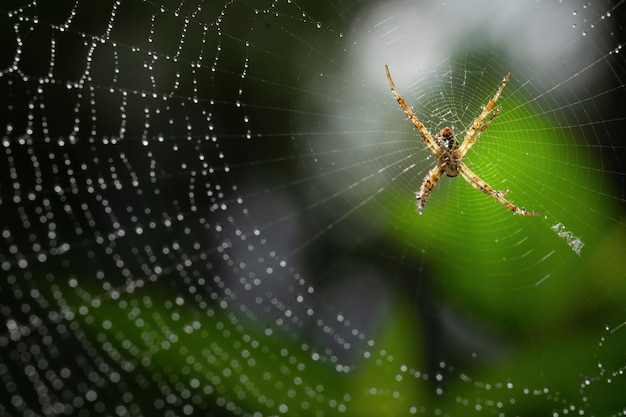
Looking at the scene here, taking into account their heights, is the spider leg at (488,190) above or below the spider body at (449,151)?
below

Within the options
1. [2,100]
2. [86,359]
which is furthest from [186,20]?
[86,359]

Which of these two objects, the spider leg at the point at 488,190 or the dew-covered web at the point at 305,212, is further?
the spider leg at the point at 488,190

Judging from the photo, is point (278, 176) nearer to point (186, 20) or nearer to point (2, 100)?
point (186, 20)

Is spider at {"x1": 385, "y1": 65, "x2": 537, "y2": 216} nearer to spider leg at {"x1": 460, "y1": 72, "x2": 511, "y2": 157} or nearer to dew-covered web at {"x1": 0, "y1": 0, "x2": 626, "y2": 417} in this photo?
spider leg at {"x1": 460, "y1": 72, "x2": 511, "y2": 157}

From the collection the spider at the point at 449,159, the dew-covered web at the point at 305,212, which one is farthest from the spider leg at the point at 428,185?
the dew-covered web at the point at 305,212

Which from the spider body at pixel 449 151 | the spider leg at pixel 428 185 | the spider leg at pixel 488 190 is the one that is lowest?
the spider leg at pixel 488 190

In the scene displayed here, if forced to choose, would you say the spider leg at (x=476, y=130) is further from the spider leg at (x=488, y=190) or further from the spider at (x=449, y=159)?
the spider leg at (x=488, y=190)
